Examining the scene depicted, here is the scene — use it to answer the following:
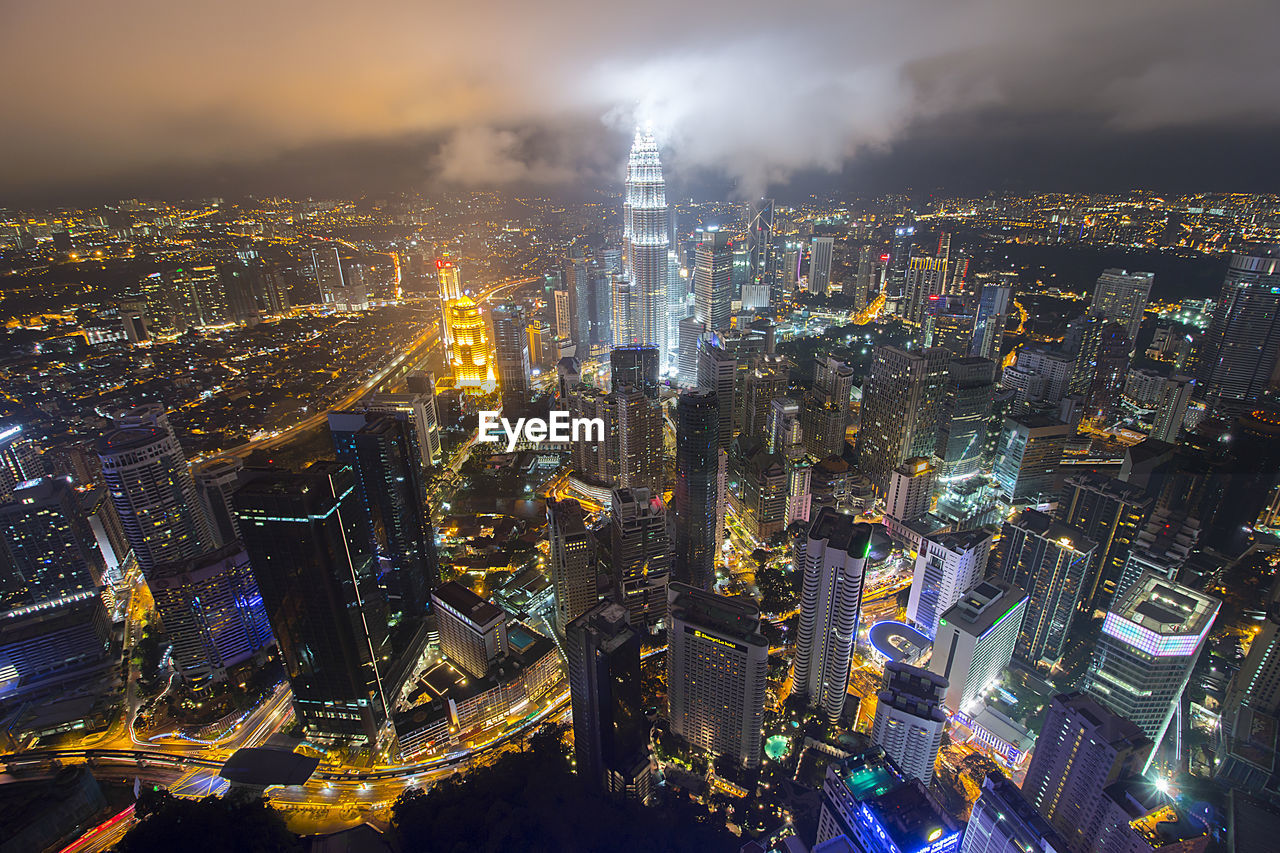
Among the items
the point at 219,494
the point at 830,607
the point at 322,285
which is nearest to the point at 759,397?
the point at 830,607

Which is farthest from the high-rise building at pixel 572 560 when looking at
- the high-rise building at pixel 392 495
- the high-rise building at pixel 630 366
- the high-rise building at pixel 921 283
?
the high-rise building at pixel 921 283

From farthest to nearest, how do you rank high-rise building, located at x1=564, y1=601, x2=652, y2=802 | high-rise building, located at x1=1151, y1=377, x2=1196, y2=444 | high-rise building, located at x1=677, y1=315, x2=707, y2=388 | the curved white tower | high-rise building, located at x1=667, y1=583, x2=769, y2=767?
high-rise building, located at x1=677, y1=315, x2=707, y2=388 → the curved white tower → high-rise building, located at x1=1151, y1=377, x2=1196, y2=444 → high-rise building, located at x1=667, y1=583, x2=769, y2=767 → high-rise building, located at x1=564, y1=601, x2=652, y2=802

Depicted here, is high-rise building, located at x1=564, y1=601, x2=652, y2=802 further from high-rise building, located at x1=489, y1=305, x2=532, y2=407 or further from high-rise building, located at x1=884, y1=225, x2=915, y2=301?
high-rise building, located at x1=884, y1=225, x2=915, y2=301

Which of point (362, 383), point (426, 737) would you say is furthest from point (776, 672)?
point (362, 383)

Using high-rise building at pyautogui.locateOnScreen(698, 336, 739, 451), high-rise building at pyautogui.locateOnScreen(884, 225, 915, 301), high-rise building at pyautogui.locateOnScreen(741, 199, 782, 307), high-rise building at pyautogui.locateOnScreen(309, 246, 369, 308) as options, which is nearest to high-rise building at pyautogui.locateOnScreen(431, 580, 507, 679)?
high-rise building at pyautogui.locateOnScreen(698, 336, 739, 451)

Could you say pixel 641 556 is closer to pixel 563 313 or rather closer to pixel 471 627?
pixel 471 627

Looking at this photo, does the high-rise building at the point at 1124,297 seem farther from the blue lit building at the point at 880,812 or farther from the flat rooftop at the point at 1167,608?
the blue lit building at the point at 880,812

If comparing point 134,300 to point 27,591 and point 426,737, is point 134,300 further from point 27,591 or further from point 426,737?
point 426,737
